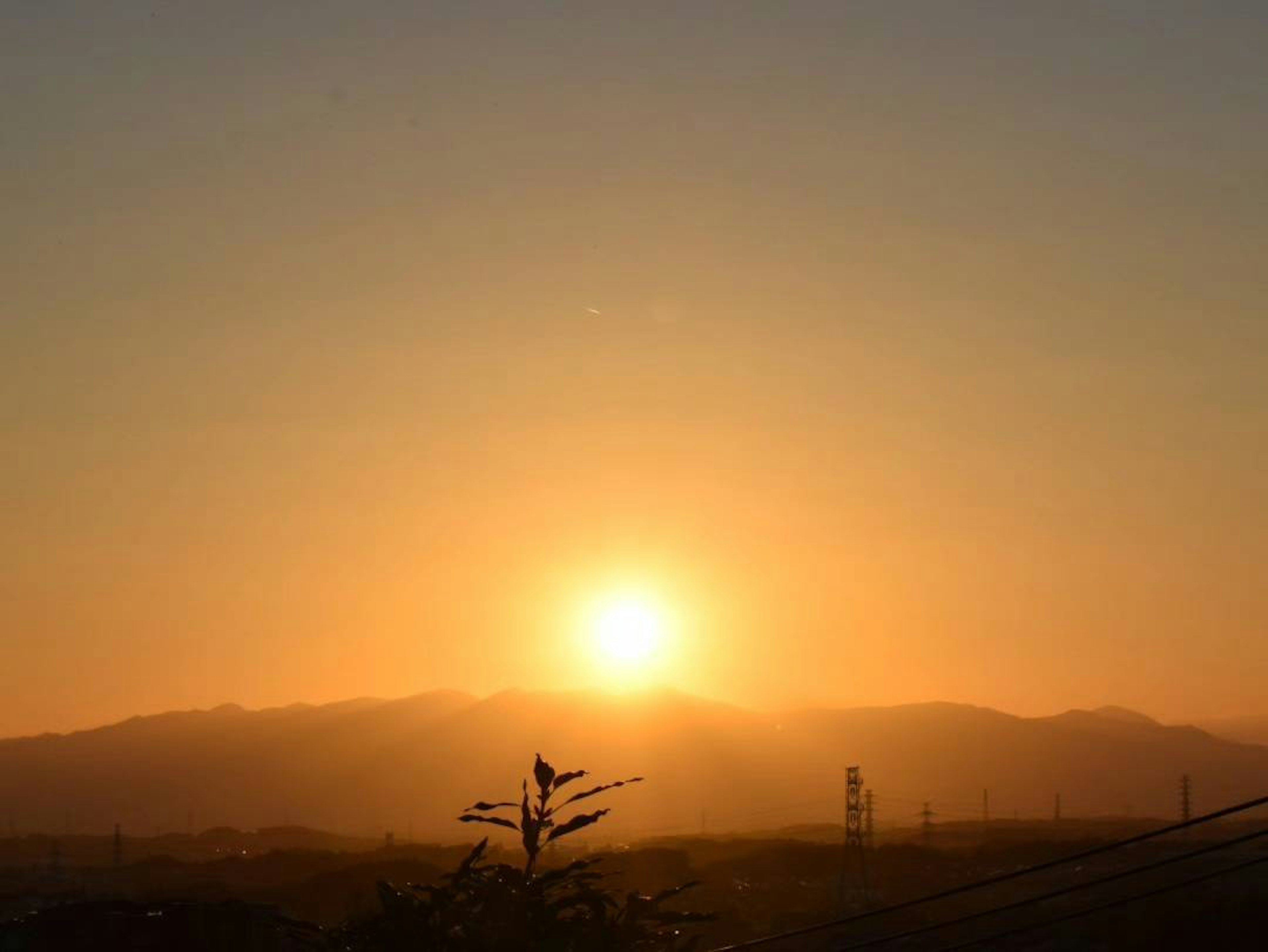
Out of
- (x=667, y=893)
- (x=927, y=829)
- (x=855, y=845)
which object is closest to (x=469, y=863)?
(x=667, y=893)

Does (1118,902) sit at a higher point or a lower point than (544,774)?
lower

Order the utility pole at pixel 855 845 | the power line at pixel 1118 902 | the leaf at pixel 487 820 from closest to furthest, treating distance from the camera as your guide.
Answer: the leaf at pixel 487 820
the power line at pixel 1118 902
the utility pole at pixel 855 845

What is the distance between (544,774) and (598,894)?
96 cm

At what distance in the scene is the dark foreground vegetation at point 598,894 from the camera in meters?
11.0

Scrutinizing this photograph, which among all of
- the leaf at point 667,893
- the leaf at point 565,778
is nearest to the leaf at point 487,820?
the leaf at point 565,778

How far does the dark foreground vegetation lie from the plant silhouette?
2 centimetres

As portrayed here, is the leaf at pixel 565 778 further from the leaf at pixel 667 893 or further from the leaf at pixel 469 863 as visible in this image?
the leaf at pixel 667 893

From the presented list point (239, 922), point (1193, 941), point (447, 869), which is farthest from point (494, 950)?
point (447, 869)

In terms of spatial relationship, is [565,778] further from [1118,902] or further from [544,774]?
[1118,902]

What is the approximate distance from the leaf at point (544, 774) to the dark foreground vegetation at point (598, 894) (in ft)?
0.08

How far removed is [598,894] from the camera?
35.8 feet

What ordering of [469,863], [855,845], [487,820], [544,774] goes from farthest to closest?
[855,845] → [487,820] → [469,863] → [544,774]

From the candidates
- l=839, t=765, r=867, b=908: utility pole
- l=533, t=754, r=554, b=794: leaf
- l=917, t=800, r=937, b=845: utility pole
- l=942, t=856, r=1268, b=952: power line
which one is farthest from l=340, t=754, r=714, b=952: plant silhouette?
l=917, t=800, r=937, b=845: utility pole

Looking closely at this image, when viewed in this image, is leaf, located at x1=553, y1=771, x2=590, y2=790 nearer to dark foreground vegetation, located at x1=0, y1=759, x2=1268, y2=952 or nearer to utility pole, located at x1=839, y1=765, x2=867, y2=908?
dark foreground vegetation, located at x1=0, y1=759, x2=1268, y2=952
